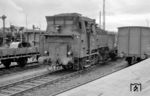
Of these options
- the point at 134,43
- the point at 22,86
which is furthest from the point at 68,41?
the point at 134,43

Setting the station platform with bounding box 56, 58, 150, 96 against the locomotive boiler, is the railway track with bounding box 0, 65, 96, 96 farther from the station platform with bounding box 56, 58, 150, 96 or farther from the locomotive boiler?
the station platform with bounding box 56, 58, 150, 96

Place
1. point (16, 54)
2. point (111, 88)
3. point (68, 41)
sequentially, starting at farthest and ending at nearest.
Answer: point (16, 54) < point (68, 41) < point (111, 88)

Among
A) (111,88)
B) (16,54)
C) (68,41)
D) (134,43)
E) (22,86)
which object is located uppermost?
(68,41)

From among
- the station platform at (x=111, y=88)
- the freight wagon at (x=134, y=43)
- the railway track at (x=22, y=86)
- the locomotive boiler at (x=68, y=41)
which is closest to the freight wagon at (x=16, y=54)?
the locomotive boiler at (x=68, y=41)

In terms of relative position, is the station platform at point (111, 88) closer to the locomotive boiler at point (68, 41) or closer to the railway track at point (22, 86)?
the railway track at point (22, 86)

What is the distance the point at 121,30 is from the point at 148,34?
2211mm

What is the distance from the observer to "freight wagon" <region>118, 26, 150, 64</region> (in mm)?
17906

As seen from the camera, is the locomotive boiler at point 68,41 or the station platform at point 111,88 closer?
the station platform at point 111,88

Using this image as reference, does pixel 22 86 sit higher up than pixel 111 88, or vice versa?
pixel 111 88

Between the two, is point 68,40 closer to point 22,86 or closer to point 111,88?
point 22,86

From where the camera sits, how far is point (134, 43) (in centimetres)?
1839

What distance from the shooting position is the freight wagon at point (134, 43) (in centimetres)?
1791

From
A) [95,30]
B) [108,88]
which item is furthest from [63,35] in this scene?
[108,88]

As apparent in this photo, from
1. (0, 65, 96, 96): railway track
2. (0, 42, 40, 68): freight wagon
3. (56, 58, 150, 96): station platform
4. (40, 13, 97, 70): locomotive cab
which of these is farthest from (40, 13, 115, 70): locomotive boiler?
(56, 58, 150, 96): station platform
